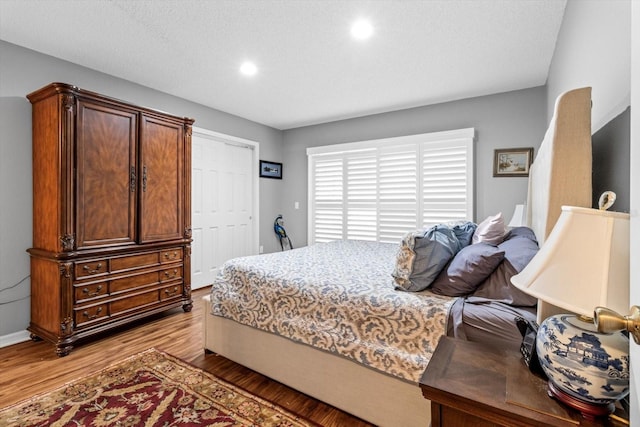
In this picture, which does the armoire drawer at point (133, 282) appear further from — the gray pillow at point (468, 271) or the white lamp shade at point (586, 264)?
the white lamp shade at point (586, 264)

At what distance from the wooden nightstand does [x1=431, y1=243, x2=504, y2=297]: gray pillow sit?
19.5 inches

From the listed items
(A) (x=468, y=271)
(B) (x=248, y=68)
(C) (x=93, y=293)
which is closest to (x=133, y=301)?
(C) (x=93, y=293)

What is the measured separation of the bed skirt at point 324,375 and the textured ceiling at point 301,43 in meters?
2.10

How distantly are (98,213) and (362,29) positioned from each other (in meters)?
2.63

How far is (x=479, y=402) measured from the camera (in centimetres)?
84

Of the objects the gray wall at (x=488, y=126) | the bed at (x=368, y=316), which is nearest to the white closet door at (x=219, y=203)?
the gray wall at (x=488, y=126)

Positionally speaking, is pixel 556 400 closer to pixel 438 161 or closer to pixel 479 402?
pixel 479 402

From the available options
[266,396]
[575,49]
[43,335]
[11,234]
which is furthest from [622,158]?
[11,234]

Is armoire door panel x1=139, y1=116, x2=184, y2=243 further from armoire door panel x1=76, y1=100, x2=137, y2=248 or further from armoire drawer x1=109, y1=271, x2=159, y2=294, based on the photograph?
armoire drawer x1=109, y1=271, x2=159, y2=294

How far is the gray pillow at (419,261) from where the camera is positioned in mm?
1671

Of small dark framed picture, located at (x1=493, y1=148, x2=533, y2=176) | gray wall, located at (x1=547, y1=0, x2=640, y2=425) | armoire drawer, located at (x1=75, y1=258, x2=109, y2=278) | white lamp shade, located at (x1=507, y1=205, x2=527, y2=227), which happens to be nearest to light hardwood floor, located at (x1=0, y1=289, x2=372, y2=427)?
armoire drawer, located at (x1=75, y1=258, x2=109, y2=278)

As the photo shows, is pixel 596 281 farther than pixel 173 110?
No

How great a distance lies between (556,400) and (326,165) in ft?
14.6

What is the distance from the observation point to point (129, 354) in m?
2.39
